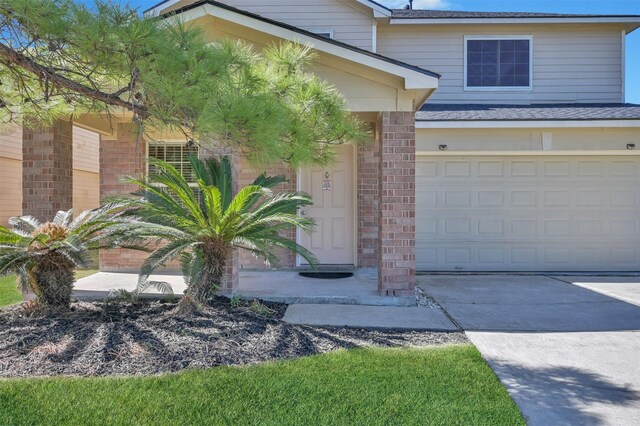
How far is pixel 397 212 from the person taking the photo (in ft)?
21.9

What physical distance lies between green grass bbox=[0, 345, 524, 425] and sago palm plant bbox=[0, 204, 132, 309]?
192 cm

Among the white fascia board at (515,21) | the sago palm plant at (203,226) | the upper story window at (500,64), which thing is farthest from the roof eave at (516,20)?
the sago palm plant at (203,226)

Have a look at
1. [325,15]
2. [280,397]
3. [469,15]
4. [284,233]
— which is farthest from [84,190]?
[280,397]

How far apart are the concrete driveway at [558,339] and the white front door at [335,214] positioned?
179 cm

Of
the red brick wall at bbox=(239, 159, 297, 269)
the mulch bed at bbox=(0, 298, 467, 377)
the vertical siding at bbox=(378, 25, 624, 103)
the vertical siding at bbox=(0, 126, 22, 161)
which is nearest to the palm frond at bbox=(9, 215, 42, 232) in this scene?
the mulch bed at bbox=(0, 298, 467, 377)

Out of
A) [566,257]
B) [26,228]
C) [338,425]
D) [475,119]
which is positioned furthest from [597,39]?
[26,228]

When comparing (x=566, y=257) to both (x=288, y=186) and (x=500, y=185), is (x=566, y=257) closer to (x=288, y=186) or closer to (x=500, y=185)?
(x=500, y=185)

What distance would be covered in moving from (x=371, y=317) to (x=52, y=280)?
12.8 feet

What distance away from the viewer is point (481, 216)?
32.5 feet

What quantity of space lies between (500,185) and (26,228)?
342 inches

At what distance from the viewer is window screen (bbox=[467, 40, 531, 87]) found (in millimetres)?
10945

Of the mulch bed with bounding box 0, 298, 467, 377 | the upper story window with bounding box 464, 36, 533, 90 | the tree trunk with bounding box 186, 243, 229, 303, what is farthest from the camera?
the upper story window with bounding box 464, 36, 533, 90

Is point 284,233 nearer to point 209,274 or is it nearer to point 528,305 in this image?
point 209,274

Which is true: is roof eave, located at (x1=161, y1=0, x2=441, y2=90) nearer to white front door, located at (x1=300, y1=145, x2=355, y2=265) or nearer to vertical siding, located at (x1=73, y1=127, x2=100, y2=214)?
white front door, located at (x1=300, y1=145, x2=355, y2=265)
